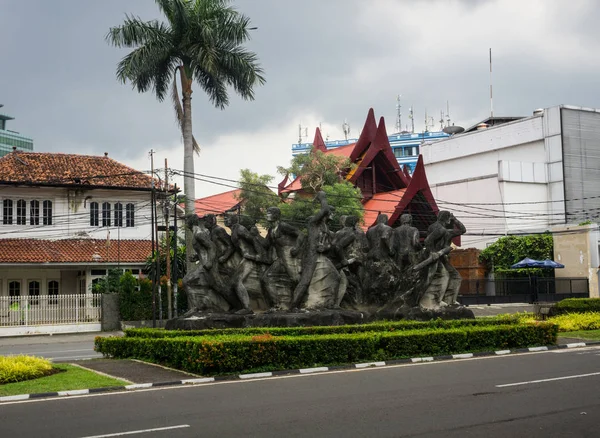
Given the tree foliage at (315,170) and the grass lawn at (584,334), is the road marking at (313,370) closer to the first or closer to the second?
the grass lawn at (584,334)

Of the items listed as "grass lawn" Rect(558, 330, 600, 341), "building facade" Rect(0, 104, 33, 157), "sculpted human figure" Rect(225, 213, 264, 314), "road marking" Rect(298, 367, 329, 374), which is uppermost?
"building facade" Rect(0, 104, 33, 157)

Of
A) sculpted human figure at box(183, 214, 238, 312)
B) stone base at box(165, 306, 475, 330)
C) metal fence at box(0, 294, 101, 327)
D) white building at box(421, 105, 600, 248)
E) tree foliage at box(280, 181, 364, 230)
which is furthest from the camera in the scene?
white building at box(421, 105, 600, 248)

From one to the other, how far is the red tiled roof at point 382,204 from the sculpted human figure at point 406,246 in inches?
965

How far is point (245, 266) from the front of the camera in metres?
18.0

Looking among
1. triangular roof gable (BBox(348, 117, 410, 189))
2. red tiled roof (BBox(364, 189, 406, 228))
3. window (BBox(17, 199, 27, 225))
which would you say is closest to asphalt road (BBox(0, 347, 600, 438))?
window (BBox(17, 199, 27, 225))

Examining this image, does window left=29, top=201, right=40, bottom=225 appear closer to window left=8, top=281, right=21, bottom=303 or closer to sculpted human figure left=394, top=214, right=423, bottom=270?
window left=8, top=281, right=21, bottom=303

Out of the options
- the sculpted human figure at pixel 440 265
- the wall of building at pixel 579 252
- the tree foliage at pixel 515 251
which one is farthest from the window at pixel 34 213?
the wall of building at pixel 579 252

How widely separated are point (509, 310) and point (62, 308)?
2247 centimetres

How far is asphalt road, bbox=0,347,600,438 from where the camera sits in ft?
27.1

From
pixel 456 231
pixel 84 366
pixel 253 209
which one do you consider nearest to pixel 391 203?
pixel 253 209

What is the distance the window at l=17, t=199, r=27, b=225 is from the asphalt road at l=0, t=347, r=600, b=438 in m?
28.5

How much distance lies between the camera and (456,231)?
20.3 metres

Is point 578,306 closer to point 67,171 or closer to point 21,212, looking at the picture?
point 67,171

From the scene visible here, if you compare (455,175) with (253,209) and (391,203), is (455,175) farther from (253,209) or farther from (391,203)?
(253,209)
